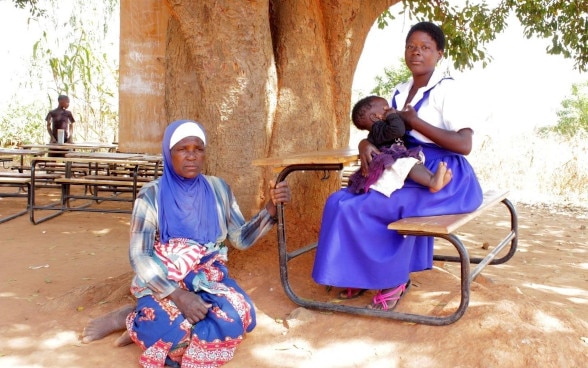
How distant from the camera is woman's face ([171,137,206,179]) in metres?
2.77

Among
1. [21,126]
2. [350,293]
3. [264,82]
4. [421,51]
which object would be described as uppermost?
[421,51]

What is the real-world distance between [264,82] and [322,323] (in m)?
1.50

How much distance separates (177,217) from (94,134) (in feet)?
41.6

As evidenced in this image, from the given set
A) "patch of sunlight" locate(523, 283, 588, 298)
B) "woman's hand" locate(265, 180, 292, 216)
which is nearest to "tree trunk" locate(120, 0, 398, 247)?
"woman's hand" locate(265, 180, 292, 216)

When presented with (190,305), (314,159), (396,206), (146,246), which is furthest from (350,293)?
(146,246)

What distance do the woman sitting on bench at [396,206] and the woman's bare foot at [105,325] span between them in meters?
1.07

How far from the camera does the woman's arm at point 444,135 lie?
8.95ft

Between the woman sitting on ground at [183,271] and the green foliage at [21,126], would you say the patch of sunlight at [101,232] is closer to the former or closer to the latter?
the woman sitting on ground at [183,271]

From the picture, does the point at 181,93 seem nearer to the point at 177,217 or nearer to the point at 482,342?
the point at 177,217

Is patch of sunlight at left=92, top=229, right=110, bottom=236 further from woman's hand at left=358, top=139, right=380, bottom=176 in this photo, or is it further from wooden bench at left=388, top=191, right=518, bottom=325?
wooden bench at left=388, top=191, right=518, bottom=325

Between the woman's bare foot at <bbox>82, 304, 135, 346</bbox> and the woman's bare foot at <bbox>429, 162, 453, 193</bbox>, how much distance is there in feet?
5.74

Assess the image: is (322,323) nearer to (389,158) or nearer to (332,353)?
(332,353)

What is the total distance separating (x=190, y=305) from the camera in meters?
2.62

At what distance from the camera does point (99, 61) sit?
1302 cm
